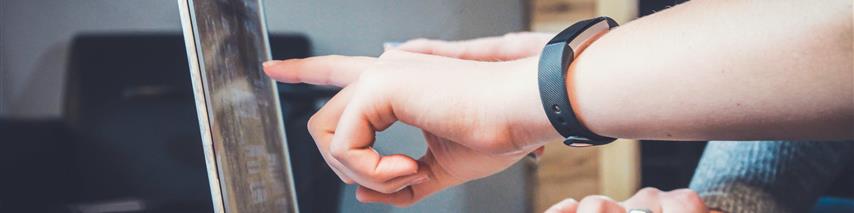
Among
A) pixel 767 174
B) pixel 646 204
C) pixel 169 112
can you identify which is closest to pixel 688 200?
pixel 646 204

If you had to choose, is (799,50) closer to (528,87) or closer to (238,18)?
(528,87)

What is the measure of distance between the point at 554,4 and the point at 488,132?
1.12 ft

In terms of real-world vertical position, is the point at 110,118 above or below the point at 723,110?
below

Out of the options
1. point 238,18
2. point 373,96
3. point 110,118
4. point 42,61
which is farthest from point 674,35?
point 110,118

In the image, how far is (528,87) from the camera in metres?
0.46

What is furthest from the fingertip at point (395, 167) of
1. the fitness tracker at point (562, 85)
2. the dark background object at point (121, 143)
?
the dark background object at point (121, 143)

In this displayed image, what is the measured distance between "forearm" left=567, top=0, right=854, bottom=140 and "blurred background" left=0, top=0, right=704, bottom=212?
143mm

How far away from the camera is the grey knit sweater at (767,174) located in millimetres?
706

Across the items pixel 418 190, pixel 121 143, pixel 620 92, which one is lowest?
pixel 121 143

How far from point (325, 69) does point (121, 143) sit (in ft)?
2.37

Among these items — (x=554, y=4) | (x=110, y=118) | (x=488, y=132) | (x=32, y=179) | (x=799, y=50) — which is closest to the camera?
(x=799, y=50)

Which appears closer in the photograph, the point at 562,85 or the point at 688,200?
the point at 562,85

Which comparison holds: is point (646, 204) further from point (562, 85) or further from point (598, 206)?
point (562, 85)

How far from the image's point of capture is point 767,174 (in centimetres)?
74
